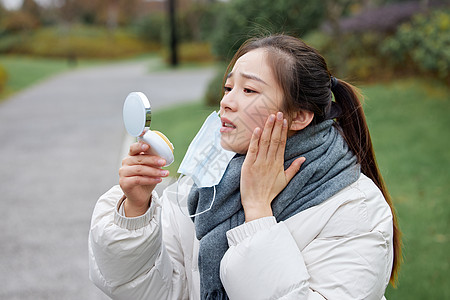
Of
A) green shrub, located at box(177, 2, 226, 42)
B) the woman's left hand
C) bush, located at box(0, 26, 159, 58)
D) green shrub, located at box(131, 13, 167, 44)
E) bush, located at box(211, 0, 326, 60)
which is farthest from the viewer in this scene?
green shrub, located at box(131, 13, 167, 44)

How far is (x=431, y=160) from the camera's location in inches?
244

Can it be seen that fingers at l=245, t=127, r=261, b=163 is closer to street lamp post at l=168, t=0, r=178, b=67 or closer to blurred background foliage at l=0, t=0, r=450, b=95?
blurred background foliage at l=0, t=0, r=450, b=95

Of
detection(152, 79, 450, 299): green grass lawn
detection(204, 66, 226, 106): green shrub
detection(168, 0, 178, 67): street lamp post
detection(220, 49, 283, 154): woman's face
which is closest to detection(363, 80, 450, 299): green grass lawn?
detection(152, 79, 450, 299): green grass lawn

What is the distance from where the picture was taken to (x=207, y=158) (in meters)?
1.74

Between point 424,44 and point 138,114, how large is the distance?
945 cm

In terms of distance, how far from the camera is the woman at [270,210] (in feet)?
4.70

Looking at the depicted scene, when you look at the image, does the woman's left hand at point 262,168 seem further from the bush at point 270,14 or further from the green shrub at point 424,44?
the bush at point 270,14

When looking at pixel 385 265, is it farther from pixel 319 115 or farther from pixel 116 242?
pixel 116 242

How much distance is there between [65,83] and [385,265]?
1987cm

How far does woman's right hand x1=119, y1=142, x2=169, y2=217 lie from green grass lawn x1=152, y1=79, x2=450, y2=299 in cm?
180

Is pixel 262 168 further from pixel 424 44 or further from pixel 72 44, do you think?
pixel 72 44

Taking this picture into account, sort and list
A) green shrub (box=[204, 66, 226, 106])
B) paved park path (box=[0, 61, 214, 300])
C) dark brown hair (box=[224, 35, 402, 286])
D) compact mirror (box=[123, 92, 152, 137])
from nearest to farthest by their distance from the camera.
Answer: compact mirror (box=[123, 92, 152, 137]) < dark brown hair (box=[224, 35, 402, 286]) < paved park path (box=[0, 61, 214, 300]) < green shrub (box=[204, 66, 226, 106])

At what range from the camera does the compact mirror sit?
54.6 inches

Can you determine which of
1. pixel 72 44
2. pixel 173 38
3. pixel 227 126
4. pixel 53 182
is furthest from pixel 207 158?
pixel 72 44
